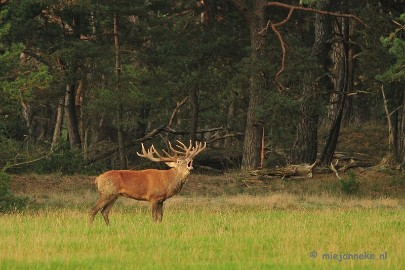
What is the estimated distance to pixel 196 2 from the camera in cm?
3878

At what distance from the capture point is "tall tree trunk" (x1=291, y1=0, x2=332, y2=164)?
3391cm

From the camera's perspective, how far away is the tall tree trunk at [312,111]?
111 ft

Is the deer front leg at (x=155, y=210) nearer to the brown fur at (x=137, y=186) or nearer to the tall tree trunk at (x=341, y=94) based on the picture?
the brown fur at (x=137, y=186)

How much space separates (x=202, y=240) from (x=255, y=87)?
1785cm

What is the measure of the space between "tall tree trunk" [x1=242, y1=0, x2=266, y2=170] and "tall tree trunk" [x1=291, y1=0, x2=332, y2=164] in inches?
59.2

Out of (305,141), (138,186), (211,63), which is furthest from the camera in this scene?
(211,63)

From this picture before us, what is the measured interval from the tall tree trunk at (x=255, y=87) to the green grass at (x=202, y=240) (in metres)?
11.0

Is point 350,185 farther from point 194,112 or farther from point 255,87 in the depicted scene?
point 194,112

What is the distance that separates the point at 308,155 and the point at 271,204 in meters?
9.74

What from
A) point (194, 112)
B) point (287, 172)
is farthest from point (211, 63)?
point (287, 172)

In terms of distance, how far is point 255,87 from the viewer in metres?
33.8

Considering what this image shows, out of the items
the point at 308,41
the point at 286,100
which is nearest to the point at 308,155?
the point at 286,100

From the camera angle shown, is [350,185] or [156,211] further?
[350,185]

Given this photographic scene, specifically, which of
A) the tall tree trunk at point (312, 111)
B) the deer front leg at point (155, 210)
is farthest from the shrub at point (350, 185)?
the deer front leg at point (155, 210)
